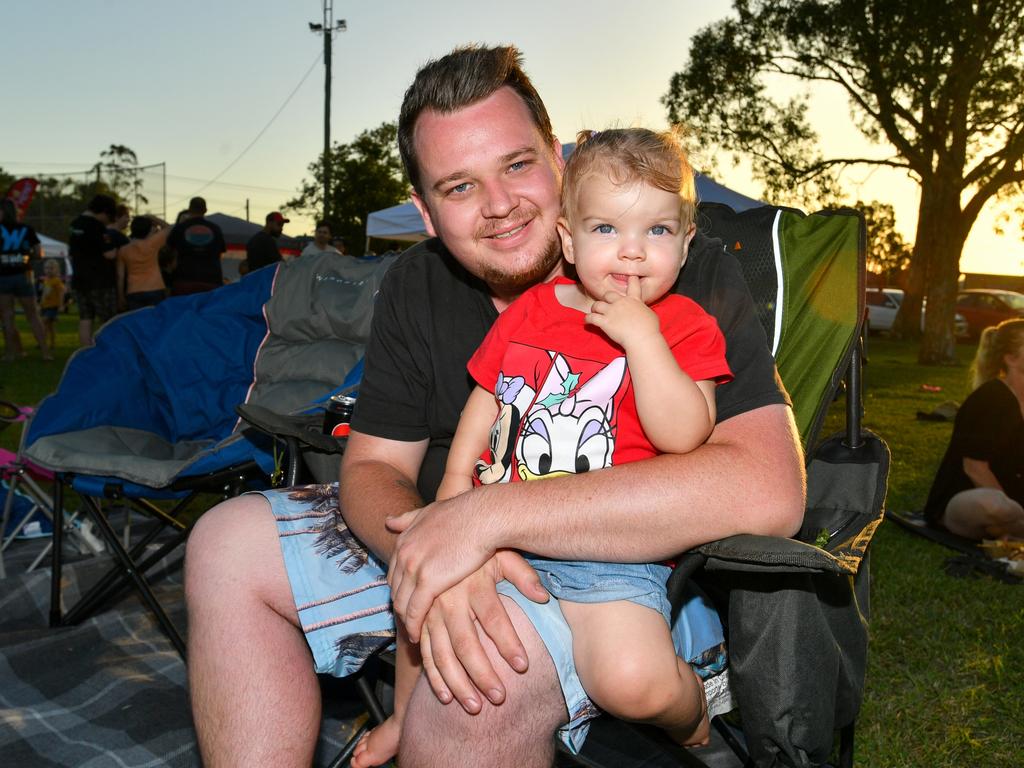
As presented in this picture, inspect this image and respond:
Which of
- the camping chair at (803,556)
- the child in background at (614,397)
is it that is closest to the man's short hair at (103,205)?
the camping chair at (803,556)

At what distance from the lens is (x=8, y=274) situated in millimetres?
9352

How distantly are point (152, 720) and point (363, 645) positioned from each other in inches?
45.3

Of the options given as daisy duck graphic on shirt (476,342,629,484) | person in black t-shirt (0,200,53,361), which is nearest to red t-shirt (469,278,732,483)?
daisy duck graphic on shirt (476,342,629,484)

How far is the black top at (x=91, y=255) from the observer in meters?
9.13

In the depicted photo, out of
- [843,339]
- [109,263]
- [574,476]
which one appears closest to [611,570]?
[574,476]

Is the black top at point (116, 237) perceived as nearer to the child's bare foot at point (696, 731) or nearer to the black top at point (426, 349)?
the black top at point (426, 349)

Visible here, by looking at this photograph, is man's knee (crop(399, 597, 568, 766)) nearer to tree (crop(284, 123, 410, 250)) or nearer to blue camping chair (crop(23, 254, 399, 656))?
blue camping chair (crop(23, 254, 399, 656))

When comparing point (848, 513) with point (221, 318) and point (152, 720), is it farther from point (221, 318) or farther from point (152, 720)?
point (221, 318)

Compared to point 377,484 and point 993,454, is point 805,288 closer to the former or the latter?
point 377,484

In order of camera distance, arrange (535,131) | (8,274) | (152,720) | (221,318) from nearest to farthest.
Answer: (535,131), (152,720), (221,318), (8,274)

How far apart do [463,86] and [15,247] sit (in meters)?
8.86

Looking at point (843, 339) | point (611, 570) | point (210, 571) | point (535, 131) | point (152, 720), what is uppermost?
point (535, 131)

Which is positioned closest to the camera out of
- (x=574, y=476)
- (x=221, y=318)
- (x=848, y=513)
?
(x=574, y=476)

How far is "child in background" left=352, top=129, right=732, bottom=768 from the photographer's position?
1288 millimetres
